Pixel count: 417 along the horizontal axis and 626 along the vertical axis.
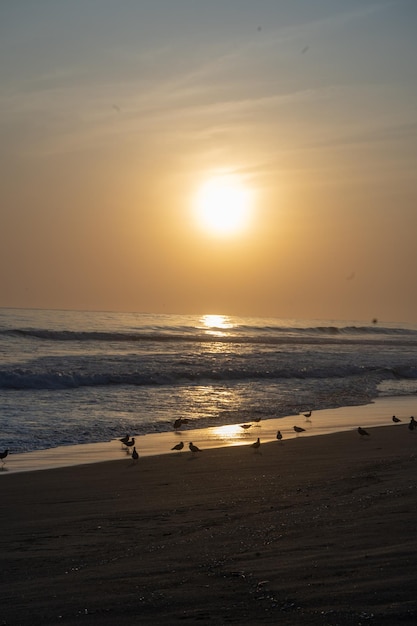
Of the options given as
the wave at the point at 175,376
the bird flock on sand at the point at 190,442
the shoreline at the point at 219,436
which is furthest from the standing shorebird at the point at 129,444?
the wave at the point at 175,376

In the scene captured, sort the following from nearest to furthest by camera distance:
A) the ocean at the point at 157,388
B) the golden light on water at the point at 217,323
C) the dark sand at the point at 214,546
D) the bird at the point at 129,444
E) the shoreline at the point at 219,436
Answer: the dark sand at the point at 214,546 < the shoreline at the point at 219,436 < the bird at the point at 129,444 < the ocean at the point at 157,388 < the golden light on water at the point at 217,323

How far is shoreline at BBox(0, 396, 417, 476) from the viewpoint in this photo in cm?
1179

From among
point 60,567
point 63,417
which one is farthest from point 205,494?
point 63,417

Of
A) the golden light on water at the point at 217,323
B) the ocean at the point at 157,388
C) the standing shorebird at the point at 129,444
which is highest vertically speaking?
the golden light on water at the point at 217,323

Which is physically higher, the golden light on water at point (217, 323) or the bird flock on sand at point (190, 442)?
the golden light on water at point (217, 323)

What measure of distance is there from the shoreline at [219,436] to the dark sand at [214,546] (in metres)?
1.54

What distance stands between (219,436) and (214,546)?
372 inches

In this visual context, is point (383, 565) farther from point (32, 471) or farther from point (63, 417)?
point (63, 417)

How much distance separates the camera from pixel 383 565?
16.3 feet

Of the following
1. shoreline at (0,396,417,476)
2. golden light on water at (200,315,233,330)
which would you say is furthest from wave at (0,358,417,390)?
golden light on water at (200,315,233,330)

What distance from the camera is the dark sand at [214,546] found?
179 inches

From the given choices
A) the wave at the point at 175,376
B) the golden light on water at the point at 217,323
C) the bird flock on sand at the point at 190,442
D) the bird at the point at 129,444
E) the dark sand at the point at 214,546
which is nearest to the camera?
the dark sand at the point at 214,546

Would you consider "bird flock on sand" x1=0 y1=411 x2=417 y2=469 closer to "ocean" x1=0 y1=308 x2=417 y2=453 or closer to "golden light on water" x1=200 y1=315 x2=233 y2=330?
"ocean" x1=0 y1=308 x2=417 y2=453

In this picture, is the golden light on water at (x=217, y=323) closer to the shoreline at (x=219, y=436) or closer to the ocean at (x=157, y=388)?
the ocean at (x=157, y=388)
